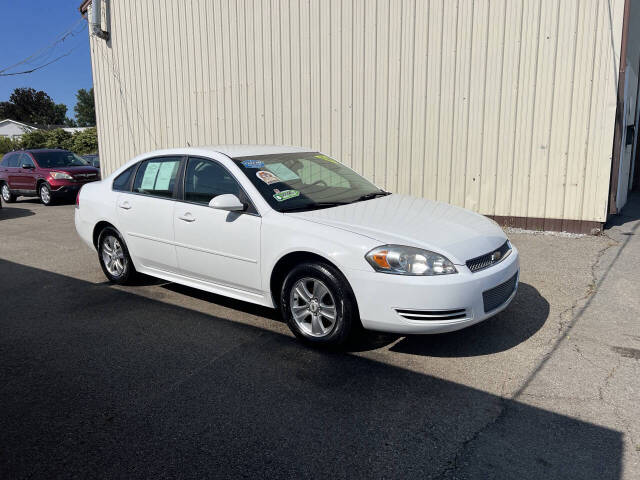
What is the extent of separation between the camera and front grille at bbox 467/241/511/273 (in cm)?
397

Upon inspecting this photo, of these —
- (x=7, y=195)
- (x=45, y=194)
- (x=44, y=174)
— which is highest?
(x=44, y=174)

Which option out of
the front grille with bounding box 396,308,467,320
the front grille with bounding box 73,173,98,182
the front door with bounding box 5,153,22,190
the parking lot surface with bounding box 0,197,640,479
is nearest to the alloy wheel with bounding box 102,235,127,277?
the parking lot surface with bounding box 0,197,640,479

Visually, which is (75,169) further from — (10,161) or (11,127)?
(11,127)

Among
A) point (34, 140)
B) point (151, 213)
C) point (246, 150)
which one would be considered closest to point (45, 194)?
point (151, 213)

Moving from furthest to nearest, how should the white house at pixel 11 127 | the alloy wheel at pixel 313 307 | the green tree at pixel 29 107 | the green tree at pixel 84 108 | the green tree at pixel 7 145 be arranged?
the green tree at pixel 84 108
the green tree at pixel 29 107
the white house at pixel 11 127
the green tree at pixel 7 145
the alloy wheel at pixel 313 307

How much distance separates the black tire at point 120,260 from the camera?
5.93 metres

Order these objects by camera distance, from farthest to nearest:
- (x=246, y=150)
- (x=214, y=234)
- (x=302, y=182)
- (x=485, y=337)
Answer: (x=246, y=150)
(x=302, y=182)
(x=214, y=234)
(x=485, y=337)

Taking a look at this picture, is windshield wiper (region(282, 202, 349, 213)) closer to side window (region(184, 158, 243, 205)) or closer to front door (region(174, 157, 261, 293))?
front door (region(174, 157, 261, 293))

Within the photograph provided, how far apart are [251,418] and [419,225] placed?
1.94 meters

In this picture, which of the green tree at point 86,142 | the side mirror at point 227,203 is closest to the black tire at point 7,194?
the side mirror at point 227,203

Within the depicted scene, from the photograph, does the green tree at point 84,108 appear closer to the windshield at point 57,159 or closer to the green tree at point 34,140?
the green tree at point 34,140

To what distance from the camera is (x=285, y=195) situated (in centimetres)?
469

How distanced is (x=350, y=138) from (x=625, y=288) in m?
5.64

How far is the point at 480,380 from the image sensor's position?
3.73m
